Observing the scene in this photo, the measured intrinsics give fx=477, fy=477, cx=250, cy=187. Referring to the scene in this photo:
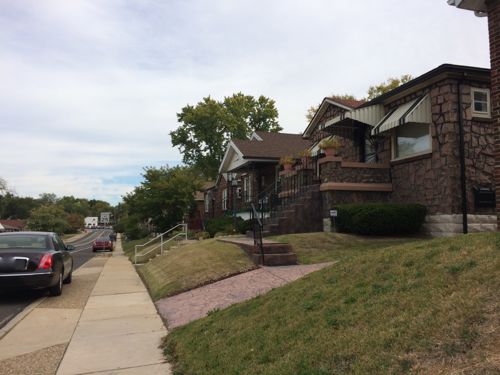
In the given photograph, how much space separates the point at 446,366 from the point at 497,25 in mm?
6445

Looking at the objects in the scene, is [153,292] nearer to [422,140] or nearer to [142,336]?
[142,336]

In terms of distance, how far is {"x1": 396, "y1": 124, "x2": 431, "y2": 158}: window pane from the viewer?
1397 centimetres

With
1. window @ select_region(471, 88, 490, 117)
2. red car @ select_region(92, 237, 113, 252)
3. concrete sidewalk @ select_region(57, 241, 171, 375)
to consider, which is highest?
window @ select_region(471, 88, 490, 117)

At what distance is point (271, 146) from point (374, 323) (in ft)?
74.2

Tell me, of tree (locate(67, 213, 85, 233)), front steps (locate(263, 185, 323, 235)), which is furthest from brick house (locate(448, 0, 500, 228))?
tree (locate(67, 213, 85, 233))

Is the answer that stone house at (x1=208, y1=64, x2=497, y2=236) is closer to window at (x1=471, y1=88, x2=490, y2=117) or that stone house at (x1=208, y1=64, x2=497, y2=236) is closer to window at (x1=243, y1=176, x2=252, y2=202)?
window at (x1=471, y1=88, x2=490, y2=117)

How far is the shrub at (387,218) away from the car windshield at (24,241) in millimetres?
8121

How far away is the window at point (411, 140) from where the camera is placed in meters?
13.9

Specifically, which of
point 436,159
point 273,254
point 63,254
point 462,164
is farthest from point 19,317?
point 462,164

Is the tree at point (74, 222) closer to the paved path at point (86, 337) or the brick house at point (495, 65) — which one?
the paved path at point (86, 337)

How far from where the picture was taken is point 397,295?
4895mm

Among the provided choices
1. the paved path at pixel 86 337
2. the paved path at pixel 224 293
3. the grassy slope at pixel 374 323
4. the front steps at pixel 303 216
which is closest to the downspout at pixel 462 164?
the paved path at pixel 224 293

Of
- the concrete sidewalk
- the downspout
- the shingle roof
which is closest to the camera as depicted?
the concrete sidewalk

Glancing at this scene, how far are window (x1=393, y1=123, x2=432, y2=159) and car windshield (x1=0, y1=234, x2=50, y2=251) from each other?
1043cm
